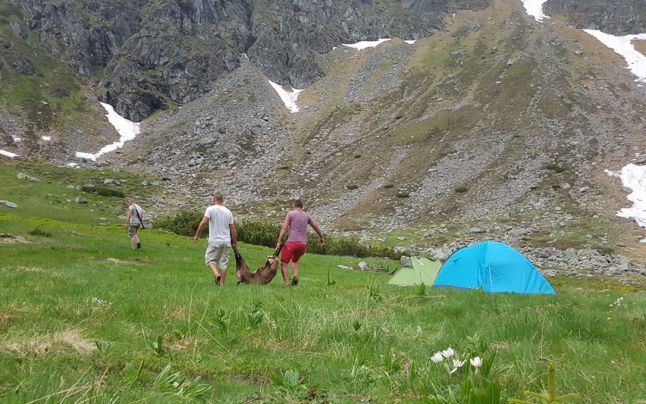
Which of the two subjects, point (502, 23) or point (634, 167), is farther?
point (502, 23)

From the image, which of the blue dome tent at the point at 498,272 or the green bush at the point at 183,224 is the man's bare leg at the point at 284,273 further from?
the green bush at the point at 183,224

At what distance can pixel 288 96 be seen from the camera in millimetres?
118312

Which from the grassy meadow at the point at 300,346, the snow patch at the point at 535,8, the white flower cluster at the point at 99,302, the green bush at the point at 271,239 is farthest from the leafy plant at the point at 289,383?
the snow patch at the point at 535,8

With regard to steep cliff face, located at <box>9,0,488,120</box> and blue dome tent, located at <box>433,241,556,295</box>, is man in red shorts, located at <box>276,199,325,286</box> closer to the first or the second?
blue dome tent, located at <box>433,241,556,295</box>

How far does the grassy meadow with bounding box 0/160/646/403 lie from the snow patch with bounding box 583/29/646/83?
368 feet

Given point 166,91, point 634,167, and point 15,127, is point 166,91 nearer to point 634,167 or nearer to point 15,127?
point 15,127

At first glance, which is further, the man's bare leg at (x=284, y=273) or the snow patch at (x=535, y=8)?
the snow patch at (x=535, y=8)

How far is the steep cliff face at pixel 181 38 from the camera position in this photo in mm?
113938

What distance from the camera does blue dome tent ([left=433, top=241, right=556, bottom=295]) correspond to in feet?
53.0

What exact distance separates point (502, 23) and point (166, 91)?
94.3 m

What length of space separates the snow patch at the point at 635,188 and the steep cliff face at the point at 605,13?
86856mm

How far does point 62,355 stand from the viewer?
4.69 m

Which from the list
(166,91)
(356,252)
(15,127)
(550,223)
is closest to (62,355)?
(356,252)

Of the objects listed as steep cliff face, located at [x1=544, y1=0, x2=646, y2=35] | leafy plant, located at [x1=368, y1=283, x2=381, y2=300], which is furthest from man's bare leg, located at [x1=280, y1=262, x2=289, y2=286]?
steep cliff face, located at [x1=544, y1=0, x2=646, y2=35]
